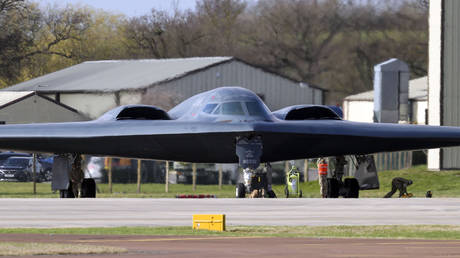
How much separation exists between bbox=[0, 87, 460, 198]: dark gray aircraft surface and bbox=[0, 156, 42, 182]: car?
36.1ft

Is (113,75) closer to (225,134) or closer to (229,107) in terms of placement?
(229,107)

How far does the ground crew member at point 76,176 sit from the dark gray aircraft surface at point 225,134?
775 mm

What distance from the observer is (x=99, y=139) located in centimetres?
2594

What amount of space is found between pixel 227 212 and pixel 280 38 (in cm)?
7584

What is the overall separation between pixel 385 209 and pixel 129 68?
4315 cm

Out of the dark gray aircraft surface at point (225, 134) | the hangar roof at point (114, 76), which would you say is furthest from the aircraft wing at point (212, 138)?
the hangar roof at point (114, 76)

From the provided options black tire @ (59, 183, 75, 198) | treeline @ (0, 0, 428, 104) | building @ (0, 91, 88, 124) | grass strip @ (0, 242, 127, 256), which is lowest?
grass strip @ (0, 242, 127, 256)

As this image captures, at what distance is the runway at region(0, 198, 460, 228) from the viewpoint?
61.1 feet

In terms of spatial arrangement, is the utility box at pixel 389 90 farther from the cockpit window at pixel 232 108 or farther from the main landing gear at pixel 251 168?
the main landing gear at pixel 251 168

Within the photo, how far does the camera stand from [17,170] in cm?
3850

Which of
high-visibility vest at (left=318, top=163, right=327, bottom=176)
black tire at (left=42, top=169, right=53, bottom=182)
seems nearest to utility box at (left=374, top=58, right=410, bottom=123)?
black tire at (left=42, top=169, right=53, bottom=182)

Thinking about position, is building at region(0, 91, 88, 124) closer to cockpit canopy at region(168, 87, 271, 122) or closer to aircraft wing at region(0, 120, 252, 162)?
aircraft wing at region(0, 120, 252, 162)

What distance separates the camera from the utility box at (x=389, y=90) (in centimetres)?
5509

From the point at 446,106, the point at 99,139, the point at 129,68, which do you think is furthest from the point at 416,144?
the point at 129,68
